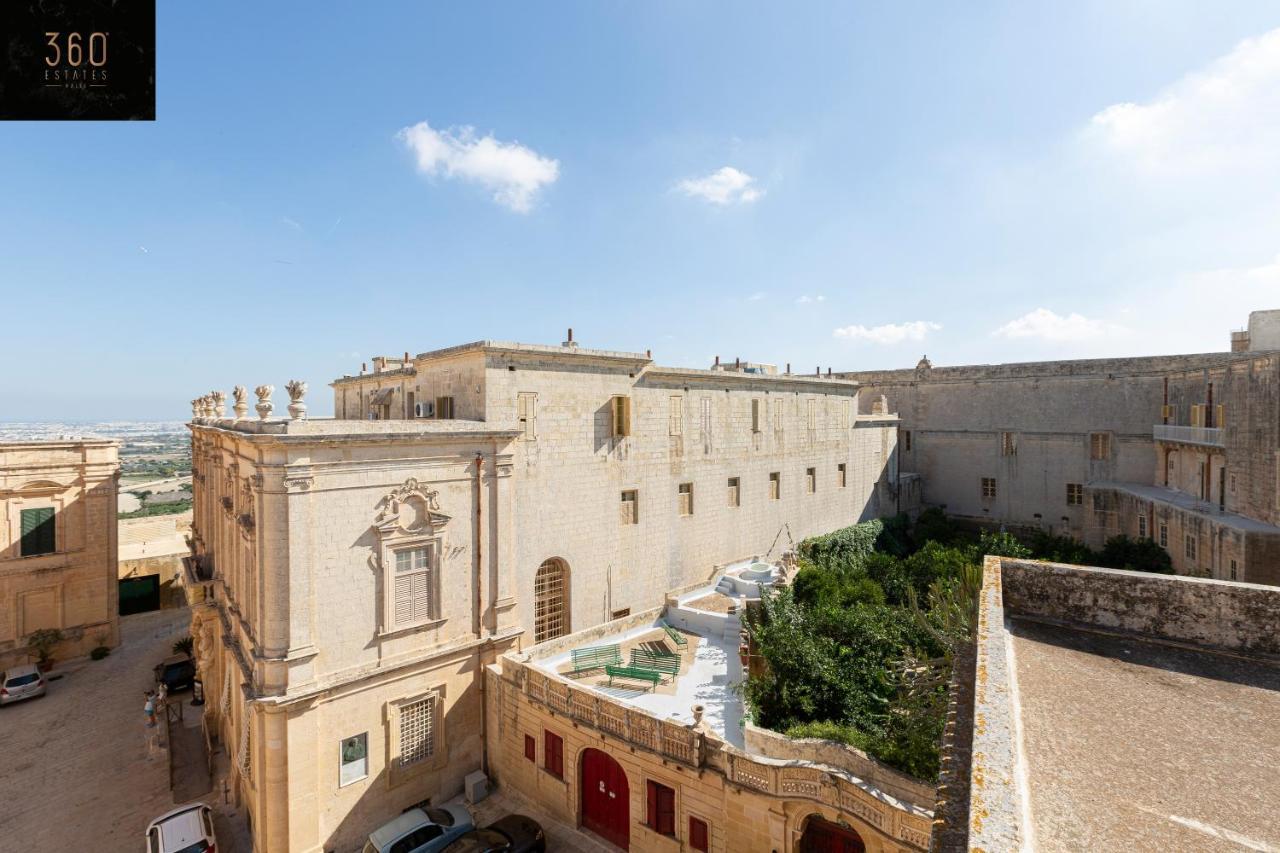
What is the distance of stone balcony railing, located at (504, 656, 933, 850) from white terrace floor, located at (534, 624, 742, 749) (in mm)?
437

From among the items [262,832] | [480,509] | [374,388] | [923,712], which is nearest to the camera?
[923,712]

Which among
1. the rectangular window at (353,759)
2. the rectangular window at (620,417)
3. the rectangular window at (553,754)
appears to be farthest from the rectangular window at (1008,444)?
the rectangular window at (353,759)

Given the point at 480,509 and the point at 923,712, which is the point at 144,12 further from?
the point at 923,712

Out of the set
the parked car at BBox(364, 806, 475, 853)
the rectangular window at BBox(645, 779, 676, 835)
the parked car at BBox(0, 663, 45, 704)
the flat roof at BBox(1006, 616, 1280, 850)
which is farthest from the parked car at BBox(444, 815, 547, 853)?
the parked car at BBox(0, 663, 45, 704)

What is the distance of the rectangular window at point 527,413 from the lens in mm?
17344

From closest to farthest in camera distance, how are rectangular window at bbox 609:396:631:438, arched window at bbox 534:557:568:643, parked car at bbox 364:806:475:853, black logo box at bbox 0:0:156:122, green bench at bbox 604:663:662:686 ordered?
black logo box at bbox 0:0:156:122 < parked car at bbox 364:806:475:853 < green bench at bbox 604:663:662:686 < arched window at bbox 534:557:568:643 < rectangular window at bbox 609:396:631:438

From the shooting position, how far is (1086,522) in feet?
102

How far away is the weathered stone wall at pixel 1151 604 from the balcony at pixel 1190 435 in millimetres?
24990

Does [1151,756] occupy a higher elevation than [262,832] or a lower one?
higher

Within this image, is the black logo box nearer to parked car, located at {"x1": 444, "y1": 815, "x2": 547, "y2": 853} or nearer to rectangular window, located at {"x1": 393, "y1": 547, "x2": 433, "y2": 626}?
rectangular window, located at {"x1": 393, "y1": 547, "x2": 433, "y2": 626}

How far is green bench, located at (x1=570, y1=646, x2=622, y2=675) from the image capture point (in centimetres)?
1553

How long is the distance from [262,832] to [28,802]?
9.94 m

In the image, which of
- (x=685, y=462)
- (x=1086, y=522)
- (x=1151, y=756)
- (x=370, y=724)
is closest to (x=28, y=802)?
(x=370, y=724)

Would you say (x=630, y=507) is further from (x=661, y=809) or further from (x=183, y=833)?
(x=183, y=833)
